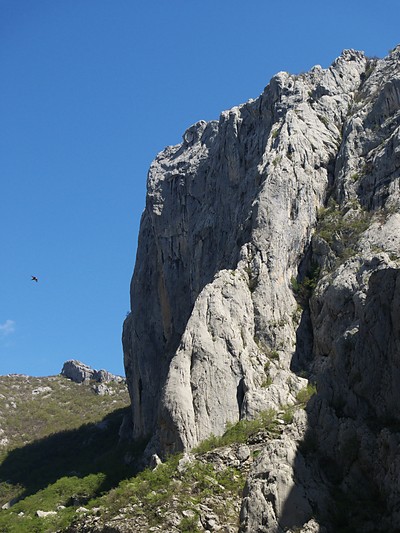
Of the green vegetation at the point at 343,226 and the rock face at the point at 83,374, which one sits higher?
the rock face at the point at 83,374

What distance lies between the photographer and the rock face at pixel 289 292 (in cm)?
2575

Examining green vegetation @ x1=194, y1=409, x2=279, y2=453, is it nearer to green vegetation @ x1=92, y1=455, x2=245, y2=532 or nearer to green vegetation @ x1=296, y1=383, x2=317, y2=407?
green vegetation @ x1=296, y1=383, x2=317, y2=407

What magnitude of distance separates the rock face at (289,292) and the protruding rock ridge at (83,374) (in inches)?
1507

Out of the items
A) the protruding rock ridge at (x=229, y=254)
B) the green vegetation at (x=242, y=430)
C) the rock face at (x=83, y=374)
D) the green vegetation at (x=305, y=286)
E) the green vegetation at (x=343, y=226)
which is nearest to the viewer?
the green vegetation at (x=242, y=430)

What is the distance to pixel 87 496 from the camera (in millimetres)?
46375

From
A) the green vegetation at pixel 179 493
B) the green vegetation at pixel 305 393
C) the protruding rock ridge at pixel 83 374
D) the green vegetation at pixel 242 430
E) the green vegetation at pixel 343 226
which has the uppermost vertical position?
the protruding rock ridge at pixel 83 374

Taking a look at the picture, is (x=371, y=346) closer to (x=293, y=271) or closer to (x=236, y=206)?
(x=293, y=271)

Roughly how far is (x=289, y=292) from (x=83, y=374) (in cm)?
7606

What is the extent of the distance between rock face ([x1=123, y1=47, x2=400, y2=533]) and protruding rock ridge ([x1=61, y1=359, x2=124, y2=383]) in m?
38.3

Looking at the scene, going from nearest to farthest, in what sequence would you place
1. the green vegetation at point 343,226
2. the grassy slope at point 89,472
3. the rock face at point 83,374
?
1. the grassy slope at point 89,472
2. the green vegetation at point 343,226
3. the rock face at point 83,374

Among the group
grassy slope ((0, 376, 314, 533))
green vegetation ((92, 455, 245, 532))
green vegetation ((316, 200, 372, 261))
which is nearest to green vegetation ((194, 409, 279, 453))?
grassy slope ((0, 376, 314, 533))

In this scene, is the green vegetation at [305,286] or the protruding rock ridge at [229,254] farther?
the green vegetation at [305,286]

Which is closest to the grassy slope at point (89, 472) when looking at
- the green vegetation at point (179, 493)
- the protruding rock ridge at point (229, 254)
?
the green vegetation at point (179, 493)

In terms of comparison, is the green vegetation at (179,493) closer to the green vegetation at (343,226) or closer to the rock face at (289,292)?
the rock face at (289,292)
